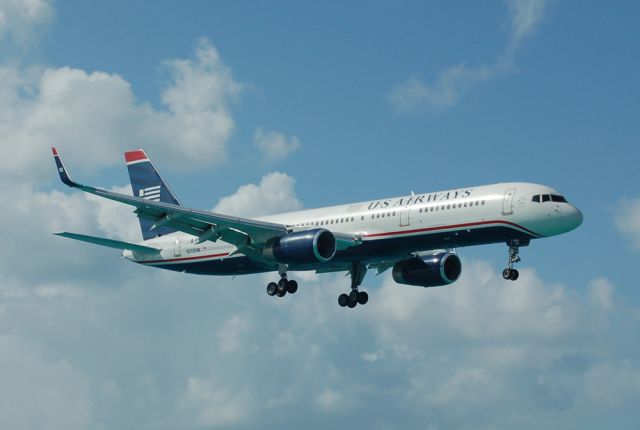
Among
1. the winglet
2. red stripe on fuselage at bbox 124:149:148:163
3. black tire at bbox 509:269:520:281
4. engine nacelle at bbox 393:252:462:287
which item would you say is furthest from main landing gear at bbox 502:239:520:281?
red stripe on fuselage at bbox 124:149:148:163

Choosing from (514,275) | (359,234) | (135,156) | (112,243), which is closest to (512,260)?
(514,275)

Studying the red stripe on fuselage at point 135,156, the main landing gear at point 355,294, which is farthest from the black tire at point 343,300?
the red stripe on fuselage at point 135,156

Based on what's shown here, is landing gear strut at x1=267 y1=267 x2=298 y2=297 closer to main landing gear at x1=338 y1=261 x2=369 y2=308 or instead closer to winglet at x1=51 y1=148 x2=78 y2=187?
main landing gear at x1=338 y1=261 x2=369 y2=308

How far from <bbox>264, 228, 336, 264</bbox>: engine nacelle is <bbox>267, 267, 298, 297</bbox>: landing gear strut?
13.6 ft

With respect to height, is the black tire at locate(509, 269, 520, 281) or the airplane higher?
the airplane

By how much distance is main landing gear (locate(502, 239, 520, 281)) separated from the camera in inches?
2026

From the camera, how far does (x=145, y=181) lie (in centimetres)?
7219

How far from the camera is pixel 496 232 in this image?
170 ft

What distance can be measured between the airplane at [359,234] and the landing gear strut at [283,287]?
0.06 m

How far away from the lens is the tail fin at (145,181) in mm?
70562

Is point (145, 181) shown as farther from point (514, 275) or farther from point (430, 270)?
point (514, 275)

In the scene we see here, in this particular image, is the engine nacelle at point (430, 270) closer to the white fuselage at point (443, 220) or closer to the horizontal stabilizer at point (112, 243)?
the white fuselage at point (443, 220)

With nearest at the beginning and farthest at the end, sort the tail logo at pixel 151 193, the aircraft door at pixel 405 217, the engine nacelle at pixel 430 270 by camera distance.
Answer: the aircraft door at pixel 405 217 < the engine nacelle at pixel 430 270 < the tail logo at pixel 151 193

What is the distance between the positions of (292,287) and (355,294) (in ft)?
15.7
